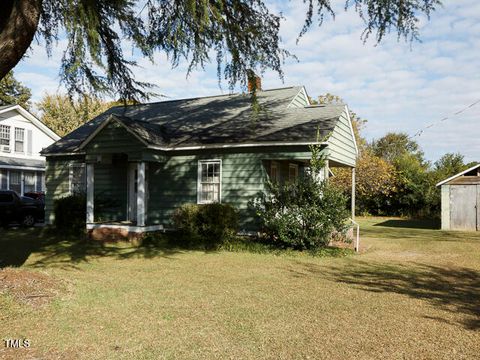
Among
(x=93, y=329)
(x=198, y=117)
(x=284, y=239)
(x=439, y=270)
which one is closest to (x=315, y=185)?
(x=284, y=239)

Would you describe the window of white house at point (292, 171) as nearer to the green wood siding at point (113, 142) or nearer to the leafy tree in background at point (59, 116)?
the green wood siding at point (113, 142)

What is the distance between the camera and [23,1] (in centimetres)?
702

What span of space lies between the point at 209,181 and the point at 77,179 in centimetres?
680

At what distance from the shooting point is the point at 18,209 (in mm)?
20953

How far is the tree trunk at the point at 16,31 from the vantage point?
680 centimetres

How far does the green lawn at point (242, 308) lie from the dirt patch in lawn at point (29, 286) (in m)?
0.03

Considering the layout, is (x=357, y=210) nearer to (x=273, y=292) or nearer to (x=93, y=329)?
(x=273, y=292)

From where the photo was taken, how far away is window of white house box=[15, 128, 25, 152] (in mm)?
32938

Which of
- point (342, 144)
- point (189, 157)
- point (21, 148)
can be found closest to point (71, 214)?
point (189, 157)

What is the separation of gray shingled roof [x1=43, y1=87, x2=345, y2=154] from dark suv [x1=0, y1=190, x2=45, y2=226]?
3.37 m

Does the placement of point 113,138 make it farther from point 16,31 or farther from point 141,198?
point 16,31

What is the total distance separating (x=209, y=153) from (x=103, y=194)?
17.4ft

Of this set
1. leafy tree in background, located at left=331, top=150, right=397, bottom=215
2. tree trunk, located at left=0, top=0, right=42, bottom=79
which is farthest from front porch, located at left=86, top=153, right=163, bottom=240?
leafy tree in background, located at left=331, top=150, right=397, bottom=215

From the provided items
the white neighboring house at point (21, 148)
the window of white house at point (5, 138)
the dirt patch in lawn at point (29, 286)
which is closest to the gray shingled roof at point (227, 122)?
the dirt patch in lawn at point (29, 286)
